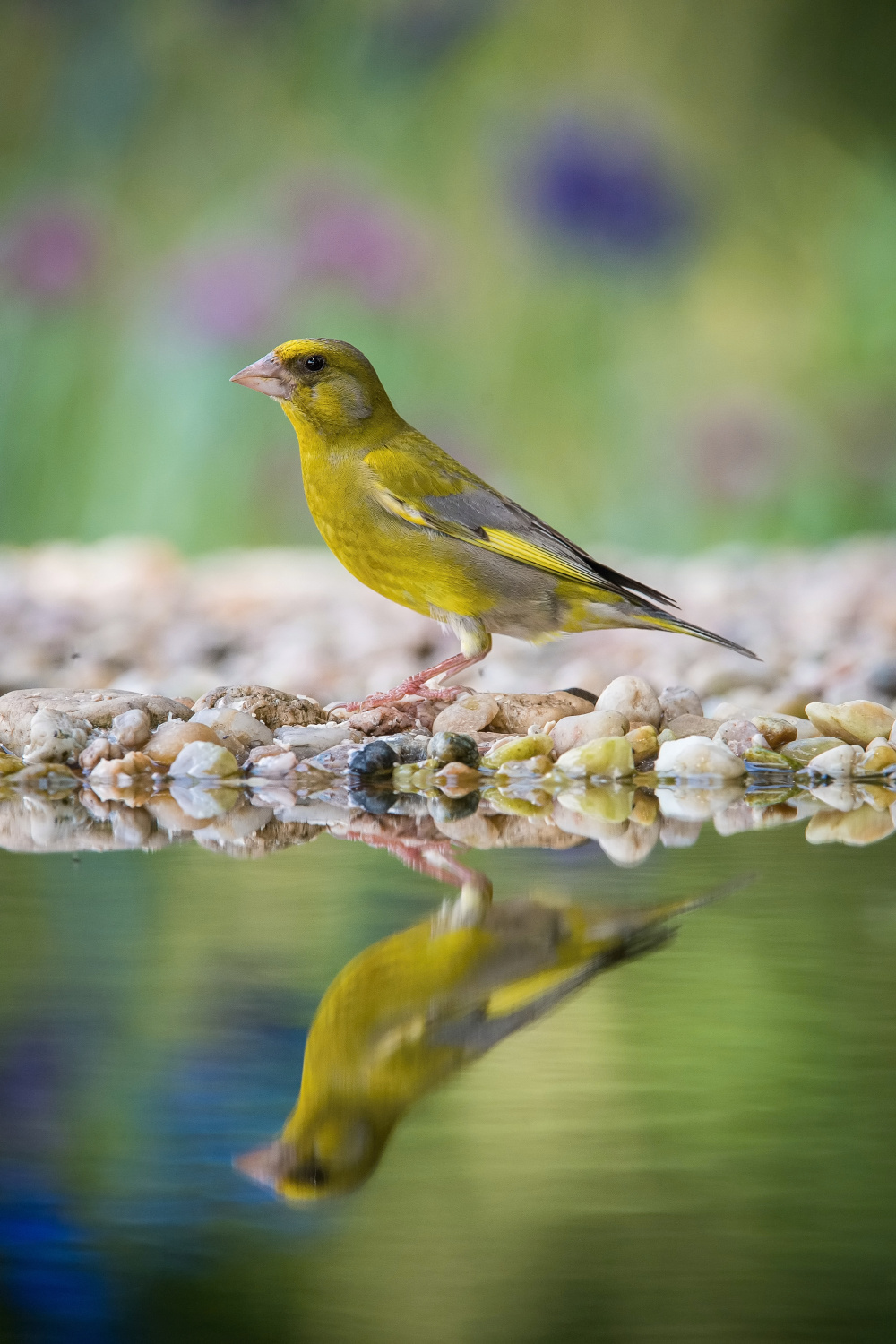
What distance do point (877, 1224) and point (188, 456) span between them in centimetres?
536

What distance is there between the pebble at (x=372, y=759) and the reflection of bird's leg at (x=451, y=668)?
260 millimetres

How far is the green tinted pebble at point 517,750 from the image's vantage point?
2477mm

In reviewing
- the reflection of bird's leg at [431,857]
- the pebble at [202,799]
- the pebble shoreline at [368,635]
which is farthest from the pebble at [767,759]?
the pebble at [202,799]

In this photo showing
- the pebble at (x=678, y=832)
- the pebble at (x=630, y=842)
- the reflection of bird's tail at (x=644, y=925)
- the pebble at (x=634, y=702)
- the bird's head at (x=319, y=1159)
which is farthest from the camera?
the pebble at (x=634, y=702)

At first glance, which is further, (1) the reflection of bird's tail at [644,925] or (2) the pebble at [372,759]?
(2) the pebble at [372,759]

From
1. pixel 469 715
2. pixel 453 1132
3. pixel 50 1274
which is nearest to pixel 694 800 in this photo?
pixel 469 715

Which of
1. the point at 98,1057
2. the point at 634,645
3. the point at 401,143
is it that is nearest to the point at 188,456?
the point at 401,143

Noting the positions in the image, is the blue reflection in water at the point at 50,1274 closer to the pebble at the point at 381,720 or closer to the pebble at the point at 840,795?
the pebble at the point at 840,795

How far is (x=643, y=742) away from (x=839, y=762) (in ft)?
0.97

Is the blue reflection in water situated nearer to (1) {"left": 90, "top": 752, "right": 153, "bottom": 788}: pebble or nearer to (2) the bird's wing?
(1) {"left": 90, "top": 752, "right": 153, "bottom": 788}: pebble

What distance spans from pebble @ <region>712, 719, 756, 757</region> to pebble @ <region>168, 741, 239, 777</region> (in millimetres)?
750

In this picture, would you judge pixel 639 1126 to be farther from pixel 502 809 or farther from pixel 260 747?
pixel 260 747

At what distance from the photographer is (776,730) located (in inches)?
103

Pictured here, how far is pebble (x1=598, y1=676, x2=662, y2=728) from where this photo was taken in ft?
8.64
